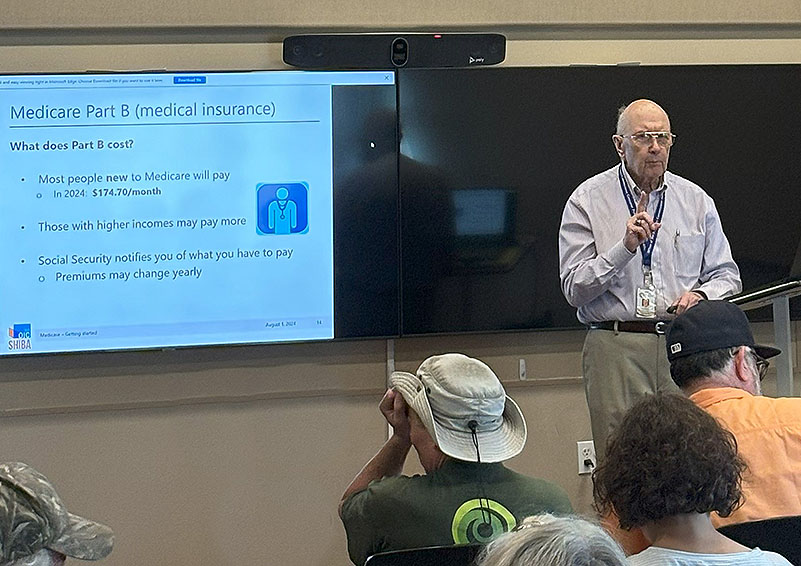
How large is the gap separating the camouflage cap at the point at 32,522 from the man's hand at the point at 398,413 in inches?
36.4

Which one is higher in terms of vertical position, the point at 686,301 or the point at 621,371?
the point at 686,301

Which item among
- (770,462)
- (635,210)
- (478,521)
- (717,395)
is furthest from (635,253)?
(478,521)

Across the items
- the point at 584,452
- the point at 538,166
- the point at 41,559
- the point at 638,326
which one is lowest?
the point at 584,452

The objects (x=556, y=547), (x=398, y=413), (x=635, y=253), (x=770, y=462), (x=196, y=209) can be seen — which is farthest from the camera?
(x=196, y=209)

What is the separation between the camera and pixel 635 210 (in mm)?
3494

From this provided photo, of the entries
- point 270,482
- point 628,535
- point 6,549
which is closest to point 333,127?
point 270,482

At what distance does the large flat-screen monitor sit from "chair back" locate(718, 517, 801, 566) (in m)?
2.40

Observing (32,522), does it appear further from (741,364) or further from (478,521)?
(741,364)

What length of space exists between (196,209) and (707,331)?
2.21m

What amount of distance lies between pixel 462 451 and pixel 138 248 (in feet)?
7.20

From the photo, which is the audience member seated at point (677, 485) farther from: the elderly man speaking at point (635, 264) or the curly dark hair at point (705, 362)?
the elderly man speaking at point (635, 264)

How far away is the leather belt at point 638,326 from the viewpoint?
11.2 feet

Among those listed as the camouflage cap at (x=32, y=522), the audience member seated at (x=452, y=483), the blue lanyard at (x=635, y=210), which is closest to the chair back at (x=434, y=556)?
the audience member seated at (x=452, y=483)

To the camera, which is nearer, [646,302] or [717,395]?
[717,395]
